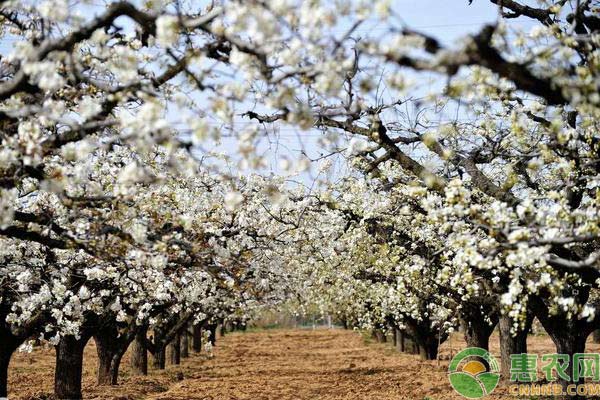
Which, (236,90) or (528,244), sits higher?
(236,90)

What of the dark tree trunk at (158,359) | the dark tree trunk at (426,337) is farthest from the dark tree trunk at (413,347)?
the dark tree trunk at (158,359)

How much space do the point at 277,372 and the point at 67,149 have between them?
2114 centimetres

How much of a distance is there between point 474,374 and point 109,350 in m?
11.8

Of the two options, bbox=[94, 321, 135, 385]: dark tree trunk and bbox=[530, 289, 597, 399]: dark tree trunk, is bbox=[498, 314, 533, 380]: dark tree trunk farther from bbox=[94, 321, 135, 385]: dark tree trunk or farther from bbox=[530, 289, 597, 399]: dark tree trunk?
bbox=[94, 321, 135, 385]: dark tree trunk

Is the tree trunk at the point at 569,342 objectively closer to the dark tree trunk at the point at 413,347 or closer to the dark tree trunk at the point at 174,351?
the dark tree trunk at the point at 174,351

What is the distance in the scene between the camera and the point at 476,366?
20.8 meters

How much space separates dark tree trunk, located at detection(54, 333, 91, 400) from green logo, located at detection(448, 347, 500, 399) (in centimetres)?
1001

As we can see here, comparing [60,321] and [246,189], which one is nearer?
[60,321]

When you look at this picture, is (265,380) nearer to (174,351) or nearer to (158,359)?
(158,359)

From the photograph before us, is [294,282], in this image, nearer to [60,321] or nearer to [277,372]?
[277,372]

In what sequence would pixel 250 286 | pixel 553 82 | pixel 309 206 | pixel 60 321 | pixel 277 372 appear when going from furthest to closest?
pixel 277 372, pixel 309 206, pixel 60 321, pixel 250 286, pixel 553 82

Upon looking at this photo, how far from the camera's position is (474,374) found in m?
20.1

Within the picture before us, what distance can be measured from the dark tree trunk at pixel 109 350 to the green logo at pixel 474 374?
402 inches

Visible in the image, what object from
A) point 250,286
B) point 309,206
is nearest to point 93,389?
point 309,206
